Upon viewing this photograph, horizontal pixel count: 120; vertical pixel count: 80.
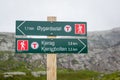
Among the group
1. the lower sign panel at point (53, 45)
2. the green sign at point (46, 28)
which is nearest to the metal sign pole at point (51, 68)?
the lower sign panel at point (53, 45)

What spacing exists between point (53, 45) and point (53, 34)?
0.55 metres

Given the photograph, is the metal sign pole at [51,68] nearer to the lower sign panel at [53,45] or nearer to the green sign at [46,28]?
the lower sign panel at [53,45]

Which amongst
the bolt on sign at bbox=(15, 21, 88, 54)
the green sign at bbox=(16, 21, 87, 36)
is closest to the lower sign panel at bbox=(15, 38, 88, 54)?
the bolt on sign at bbox=(15, 21, 88, 54)

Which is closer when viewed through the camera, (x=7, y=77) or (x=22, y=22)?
(x=22, y=22)

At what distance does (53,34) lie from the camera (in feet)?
53.0

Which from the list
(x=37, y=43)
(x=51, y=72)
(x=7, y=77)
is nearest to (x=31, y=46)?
(x=37, y=43)

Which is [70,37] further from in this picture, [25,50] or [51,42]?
[25,50]

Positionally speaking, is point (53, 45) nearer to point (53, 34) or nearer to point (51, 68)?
point (53, 34)

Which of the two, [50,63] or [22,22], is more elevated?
[22,22]

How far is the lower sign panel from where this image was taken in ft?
52.5

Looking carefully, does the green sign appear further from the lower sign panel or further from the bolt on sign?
the lower sign panel

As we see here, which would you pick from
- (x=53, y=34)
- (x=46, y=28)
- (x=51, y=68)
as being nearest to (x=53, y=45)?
(x=53, y=34)

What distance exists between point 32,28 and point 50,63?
6.47ft

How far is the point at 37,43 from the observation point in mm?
16109
